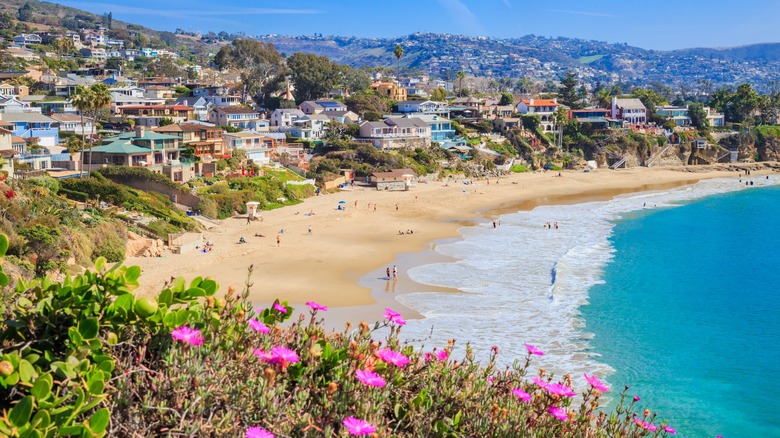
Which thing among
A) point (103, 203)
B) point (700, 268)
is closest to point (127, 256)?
point (103, 203)

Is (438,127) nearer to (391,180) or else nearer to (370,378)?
(391,180)

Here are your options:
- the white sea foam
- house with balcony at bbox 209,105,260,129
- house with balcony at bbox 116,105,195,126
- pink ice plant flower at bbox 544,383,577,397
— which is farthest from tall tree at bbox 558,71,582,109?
pink ice plant flower at bbox 544,383,577,397

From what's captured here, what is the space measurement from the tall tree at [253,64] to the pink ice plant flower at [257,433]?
9724 cm

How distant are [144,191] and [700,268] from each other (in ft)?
114

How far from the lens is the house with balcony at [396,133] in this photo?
77938mm

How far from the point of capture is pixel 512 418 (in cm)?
583

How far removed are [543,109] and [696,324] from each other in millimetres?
75849

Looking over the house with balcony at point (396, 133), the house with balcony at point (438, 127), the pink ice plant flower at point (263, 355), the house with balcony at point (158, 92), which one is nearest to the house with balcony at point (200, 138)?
the house with balcony at point (396, 133)

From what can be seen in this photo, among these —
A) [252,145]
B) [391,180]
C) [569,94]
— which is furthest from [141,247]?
[569,94]

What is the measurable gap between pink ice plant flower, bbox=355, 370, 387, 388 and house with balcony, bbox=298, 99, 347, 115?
269 ft

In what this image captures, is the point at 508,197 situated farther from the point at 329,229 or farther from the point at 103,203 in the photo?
the point at 103,203

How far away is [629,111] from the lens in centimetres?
10788

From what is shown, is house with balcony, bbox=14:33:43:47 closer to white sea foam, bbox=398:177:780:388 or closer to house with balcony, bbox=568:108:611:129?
house with balcony, bbox=568:108:611:129

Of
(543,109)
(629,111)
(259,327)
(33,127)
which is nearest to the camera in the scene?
(259,327)
